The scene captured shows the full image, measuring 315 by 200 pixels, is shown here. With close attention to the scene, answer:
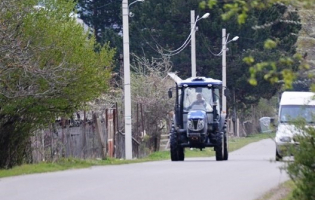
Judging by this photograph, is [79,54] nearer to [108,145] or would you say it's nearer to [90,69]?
[90,69]

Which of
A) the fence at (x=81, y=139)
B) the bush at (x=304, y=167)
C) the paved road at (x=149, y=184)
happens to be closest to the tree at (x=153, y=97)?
the fence at (x=81, y=139)

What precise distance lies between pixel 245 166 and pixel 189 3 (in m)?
31.2

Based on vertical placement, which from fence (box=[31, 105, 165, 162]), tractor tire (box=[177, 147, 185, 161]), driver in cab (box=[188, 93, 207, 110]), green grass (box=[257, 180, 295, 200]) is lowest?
green grass (box=[257, 180, 295, 200])

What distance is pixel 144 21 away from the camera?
54312mm

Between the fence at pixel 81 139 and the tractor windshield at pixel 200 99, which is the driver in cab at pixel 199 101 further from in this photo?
the fence at pixel 81 139

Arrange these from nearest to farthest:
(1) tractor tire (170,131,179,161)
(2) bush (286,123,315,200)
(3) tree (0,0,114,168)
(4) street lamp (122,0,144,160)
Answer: (2) bush (286,123,315,200) → (3) tree (0,0,114,168) → (1) tractor tire (170,131,179,161) → (4) street lamp (122,0,144,160)

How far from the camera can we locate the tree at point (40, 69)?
21.2 metres

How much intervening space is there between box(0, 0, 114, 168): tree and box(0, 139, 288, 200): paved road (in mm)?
2859

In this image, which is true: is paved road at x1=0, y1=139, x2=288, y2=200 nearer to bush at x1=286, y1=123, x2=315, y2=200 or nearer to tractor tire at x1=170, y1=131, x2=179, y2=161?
bush at x1=286, y1=123, x2=315, y2=200

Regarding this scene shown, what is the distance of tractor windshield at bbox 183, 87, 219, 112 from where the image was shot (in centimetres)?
2694

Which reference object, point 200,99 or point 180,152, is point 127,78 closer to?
point 180,152

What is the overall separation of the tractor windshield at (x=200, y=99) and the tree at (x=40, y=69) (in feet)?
9.25

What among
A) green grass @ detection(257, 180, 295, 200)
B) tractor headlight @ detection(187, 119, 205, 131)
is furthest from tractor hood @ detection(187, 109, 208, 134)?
green grass @ detection(257, 180, 295, 200)

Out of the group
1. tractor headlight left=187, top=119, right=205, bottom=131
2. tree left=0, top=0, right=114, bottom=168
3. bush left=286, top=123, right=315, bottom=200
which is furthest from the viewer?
tractor headlight left=187, top=119, right=205, bottom=131
